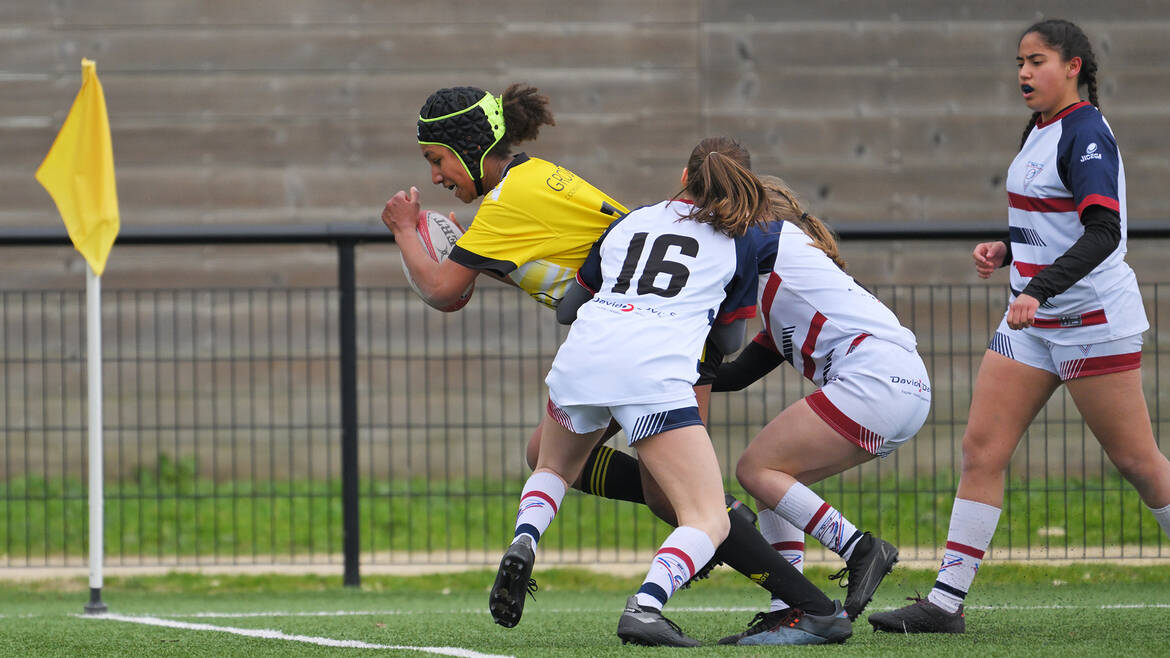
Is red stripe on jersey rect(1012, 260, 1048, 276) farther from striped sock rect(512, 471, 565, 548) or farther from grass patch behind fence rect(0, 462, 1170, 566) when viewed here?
grass patch behind fence rect(0, 462, 1170, 566)

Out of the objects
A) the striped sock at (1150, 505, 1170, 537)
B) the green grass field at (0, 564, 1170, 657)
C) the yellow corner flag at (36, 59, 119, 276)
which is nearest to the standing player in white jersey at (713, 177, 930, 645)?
the green grass field at (0, 564, 1170, 657)

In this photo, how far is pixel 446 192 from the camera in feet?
29.0

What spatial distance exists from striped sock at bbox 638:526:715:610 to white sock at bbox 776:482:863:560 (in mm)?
433

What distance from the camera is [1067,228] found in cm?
388

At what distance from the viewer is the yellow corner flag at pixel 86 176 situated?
5332 millimetres

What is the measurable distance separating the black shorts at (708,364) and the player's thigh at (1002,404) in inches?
31.2

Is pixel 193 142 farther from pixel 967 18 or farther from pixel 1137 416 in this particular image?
pixel 1137 416

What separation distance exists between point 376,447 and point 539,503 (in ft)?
14.1

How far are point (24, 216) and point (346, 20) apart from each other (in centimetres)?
241

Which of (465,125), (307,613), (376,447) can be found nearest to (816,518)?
(465,125)

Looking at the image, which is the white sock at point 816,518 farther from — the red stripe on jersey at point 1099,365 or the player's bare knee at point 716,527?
the red stripe on jersey at point 1099,365

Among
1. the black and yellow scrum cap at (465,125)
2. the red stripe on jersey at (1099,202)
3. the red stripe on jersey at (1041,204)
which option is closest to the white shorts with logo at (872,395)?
the red stripe on jersey at (1041,204)

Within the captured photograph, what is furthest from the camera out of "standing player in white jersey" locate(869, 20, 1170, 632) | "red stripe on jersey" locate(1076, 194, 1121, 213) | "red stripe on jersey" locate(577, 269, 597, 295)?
"red stripe on jersey" locate(577, 269, 597, 295)

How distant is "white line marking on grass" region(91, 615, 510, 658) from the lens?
3.81 meters
